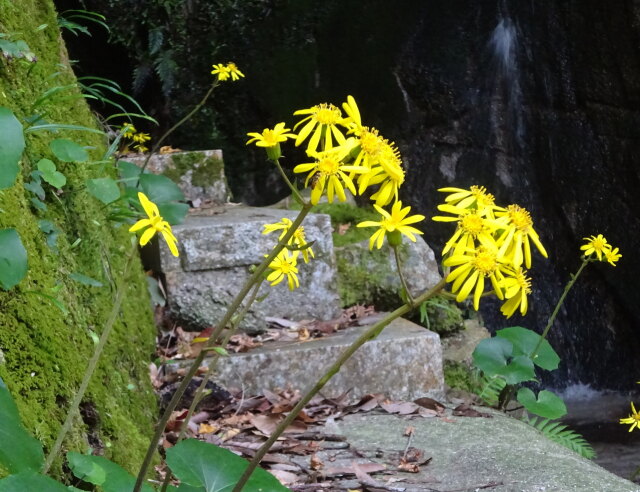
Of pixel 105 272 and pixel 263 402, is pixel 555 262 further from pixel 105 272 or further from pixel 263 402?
pixel 105 272

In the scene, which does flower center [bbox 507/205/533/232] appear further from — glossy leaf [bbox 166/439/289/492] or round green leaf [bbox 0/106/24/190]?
round green leaf [bbox 0/106/24/190]

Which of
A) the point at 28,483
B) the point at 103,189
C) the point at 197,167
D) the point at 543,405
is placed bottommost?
the point at 543,405

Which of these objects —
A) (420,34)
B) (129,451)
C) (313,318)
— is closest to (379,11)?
(420,34)

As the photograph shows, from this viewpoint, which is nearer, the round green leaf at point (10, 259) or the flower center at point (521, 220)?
the flower center at point (521, 220)

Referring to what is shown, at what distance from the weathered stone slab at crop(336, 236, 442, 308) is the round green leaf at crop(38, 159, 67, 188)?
2.35m

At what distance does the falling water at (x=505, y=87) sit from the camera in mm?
7328

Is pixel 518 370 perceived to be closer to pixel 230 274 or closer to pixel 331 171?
pixel 230 274

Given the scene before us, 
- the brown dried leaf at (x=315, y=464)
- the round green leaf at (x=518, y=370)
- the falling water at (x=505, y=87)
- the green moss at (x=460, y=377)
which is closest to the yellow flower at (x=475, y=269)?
the brown dried leaf at (x=315, y=464)

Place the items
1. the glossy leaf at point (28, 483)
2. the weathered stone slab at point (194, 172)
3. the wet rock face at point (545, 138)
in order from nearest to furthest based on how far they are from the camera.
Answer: the glossy leaf at point (28, 483) → the weathered stone slab at point (194, 172) → the wet rock face at point (545, 138)

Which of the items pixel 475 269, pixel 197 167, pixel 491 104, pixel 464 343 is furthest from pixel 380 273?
pixel 491 104

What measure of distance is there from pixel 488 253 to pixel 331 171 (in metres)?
0.23

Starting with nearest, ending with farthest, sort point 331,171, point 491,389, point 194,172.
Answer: point 331,171, point 491,389, point 194,172

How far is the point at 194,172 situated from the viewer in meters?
4.70

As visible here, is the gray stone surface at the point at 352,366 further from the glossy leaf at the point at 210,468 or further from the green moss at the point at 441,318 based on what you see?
the glossy leaf at the point at 210,468
